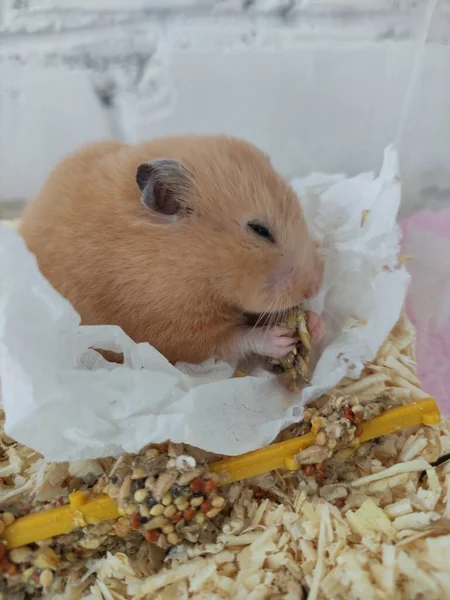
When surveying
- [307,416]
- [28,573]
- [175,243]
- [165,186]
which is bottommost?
[28,573]

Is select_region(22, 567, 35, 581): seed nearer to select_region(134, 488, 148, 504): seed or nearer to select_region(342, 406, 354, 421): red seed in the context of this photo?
select_region(134, 488, 148, 504): seed

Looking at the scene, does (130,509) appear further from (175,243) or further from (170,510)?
(175,243)

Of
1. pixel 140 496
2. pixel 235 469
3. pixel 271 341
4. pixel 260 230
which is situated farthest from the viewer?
pixel 271 341

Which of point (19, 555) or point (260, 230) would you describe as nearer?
point (19, 555)

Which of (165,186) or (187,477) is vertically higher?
(165,186)

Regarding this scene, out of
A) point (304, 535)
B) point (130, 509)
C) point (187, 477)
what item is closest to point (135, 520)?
point (130, 509)

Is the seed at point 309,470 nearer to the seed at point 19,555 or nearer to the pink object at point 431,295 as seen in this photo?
the seed at point 19,555

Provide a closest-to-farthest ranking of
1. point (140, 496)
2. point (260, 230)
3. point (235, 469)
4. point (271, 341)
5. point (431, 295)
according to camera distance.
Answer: point (140, 496) → point (235, 469) → point (260, 230) → point (271, 341) → point (431, 295)

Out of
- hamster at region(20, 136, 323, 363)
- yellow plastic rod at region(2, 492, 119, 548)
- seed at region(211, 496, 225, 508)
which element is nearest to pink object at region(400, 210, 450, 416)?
hamster at region(20, 136, 323, 363)
